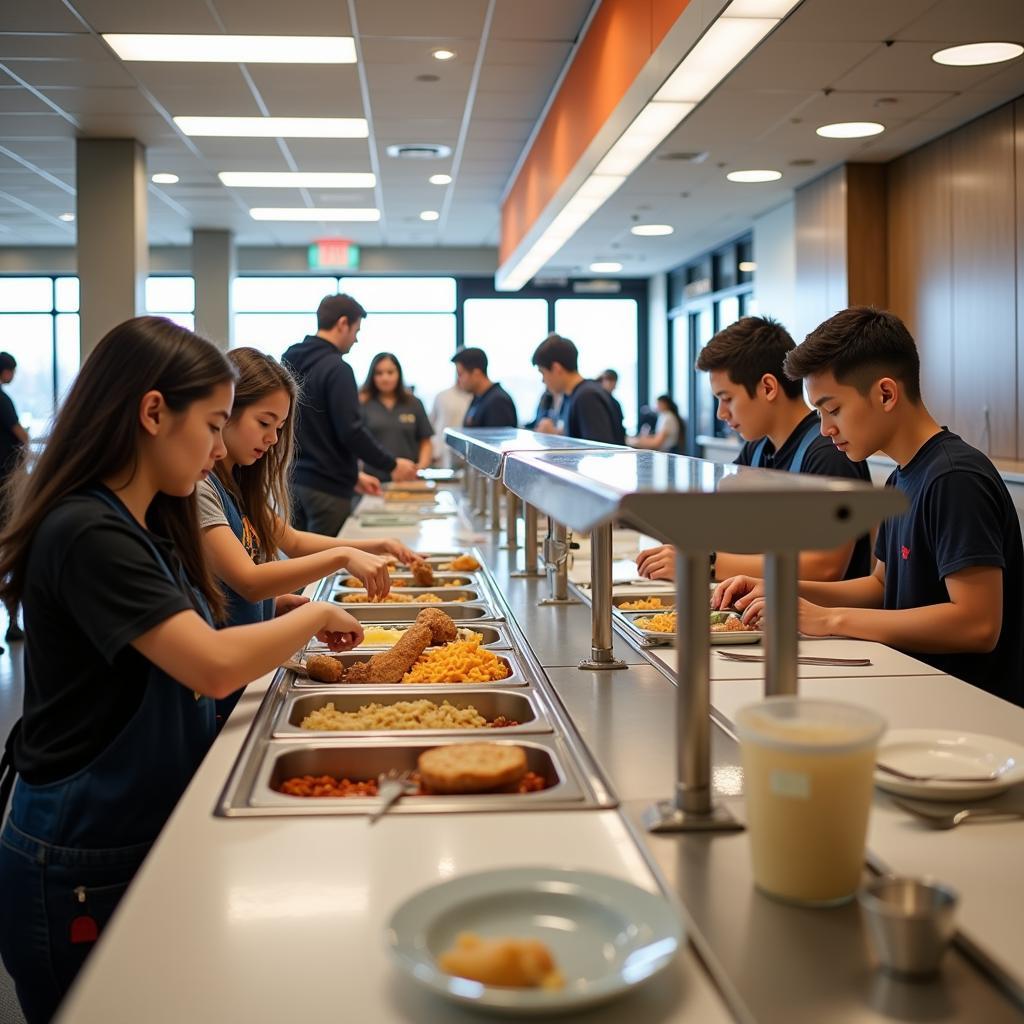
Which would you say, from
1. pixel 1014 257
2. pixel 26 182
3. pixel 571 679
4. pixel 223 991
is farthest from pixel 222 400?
pixel 26 182

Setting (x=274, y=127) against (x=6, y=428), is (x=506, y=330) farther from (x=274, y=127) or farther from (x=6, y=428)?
(x=6, y=428)

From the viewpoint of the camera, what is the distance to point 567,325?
564 inches

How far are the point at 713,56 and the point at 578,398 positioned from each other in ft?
7.19

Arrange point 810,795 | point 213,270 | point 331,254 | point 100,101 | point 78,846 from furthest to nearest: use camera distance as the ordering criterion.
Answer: point 331,254
point 213,270
point 100,101
point 78,846
point 810,795

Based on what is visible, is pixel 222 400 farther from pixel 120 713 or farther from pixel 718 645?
A: pixel 718 645

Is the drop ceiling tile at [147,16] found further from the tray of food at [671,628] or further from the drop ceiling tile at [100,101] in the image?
the tray of food at [671,628]

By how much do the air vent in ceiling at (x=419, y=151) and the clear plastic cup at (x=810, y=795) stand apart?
24.5ft

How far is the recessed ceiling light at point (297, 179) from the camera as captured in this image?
8970 mm

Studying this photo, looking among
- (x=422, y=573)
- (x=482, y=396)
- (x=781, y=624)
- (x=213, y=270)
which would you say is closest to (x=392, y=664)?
(x=781, y=624)

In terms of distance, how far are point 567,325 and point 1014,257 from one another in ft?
28.0

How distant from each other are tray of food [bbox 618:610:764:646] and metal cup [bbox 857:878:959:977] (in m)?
1.20

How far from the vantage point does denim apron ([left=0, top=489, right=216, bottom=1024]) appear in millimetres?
1505

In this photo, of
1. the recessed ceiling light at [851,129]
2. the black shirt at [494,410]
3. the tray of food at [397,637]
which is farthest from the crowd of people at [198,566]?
the recessed ceiling light at [851,129]

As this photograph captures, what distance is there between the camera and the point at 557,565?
111 inches
